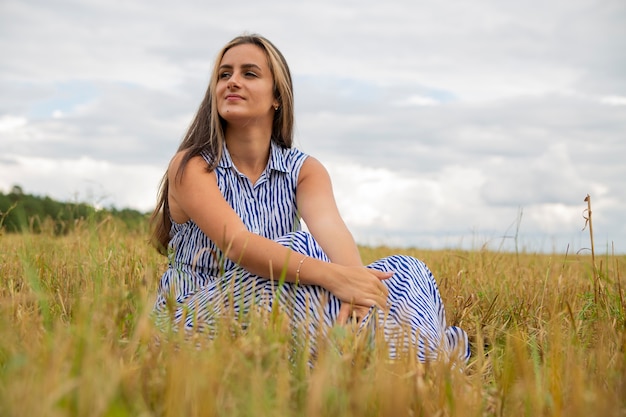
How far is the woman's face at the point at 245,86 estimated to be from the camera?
3.71 metres

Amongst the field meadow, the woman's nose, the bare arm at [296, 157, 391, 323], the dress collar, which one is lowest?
the field meadow

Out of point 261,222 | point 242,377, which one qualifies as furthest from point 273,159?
point 242,377

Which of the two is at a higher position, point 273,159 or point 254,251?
point 273,159

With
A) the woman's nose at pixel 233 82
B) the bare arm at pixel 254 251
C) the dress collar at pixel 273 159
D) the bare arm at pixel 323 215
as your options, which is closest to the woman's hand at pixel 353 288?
the bare arm at pixel 254 251

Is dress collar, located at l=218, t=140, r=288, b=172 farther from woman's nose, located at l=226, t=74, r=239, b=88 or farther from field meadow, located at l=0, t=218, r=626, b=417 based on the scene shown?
field meadow, located at l=0, t=218, r=626, b=417

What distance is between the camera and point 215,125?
3.80 m

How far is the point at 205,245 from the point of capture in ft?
12.2

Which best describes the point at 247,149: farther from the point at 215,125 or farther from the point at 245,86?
the point at 245,86

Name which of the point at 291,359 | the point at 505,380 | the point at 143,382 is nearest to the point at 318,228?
the point at 291,359

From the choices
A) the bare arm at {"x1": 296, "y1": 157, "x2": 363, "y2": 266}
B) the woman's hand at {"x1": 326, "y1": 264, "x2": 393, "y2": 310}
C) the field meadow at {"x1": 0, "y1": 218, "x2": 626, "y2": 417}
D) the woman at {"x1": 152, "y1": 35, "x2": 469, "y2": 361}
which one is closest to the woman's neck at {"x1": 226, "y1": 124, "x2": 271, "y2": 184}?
the woman at {"x1": 152, "y1": 35, "x2": 469, "y2": 361}

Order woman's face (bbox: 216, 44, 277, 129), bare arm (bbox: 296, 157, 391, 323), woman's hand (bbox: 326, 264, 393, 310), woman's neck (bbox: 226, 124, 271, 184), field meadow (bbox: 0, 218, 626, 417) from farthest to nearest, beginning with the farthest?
woman's neck (bbox: 226, 124, 271, 184) < woman's face (bbox: 216, 44, 277, 129) < bare arm (bbox: 296, 157, 391, 323) < woman's hand (bbox: 326, 264, 393, 310) < field meadow (bbox: 0, 218, 626, 417)

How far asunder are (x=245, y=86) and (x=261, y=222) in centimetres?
72

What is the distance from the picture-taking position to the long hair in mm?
3775

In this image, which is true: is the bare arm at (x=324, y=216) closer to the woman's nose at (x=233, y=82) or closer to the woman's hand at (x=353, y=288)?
the woman's hand at (x=353, y=288)
